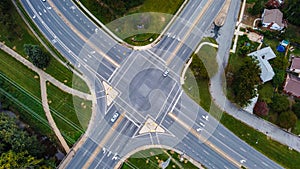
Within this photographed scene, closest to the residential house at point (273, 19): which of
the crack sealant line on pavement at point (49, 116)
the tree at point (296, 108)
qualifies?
the tree at point (296, 108)

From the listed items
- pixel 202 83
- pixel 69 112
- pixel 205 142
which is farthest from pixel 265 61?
pixel 69 112

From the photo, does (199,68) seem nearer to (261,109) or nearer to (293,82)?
(261,109)

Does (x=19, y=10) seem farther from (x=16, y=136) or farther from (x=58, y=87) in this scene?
(x=16, y=136)

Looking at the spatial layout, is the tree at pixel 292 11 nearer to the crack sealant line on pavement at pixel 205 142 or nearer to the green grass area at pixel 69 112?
the crack sealant line on pavement at pixel 205 142

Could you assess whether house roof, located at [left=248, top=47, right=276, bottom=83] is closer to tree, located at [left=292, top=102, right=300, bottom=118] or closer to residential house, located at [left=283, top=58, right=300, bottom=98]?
residential house, located at [left=283, top=58, right=300, bottom=98]

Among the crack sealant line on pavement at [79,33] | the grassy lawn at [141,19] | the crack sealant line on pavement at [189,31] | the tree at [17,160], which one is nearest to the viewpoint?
the tree at [17,160]

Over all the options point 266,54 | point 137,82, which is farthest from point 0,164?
point 266,54
